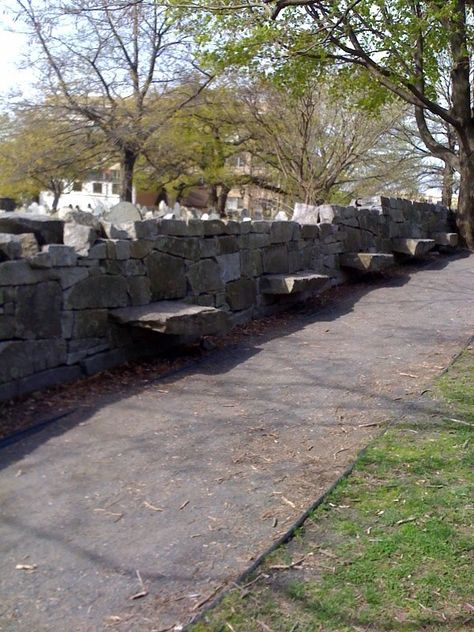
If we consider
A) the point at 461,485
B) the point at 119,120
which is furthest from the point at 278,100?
the point at 461,485

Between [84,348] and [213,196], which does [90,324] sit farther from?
[213,196]

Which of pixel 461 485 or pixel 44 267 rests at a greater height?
pixel 44 267

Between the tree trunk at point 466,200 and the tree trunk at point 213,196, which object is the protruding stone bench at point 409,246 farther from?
the tree trunk at point 213,196

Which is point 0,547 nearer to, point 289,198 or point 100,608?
point 100,608

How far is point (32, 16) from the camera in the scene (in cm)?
1983

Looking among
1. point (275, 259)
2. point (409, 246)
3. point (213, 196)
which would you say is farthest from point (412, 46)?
point (213, 196)

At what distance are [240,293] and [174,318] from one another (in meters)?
2.18

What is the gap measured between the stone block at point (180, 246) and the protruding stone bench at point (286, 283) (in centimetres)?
144

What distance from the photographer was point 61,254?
19.7 ft

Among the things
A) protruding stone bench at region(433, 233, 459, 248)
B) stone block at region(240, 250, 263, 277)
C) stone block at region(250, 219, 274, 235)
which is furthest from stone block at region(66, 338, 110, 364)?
protruding stone bench at region(433, 233, 459, 248)

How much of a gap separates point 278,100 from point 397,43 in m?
6.62

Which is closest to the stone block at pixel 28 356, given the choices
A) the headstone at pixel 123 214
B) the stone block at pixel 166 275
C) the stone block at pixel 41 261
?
the stone block at pixel 41 261

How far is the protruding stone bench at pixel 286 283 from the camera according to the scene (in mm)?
8750

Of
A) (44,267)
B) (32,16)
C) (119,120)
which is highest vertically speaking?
(32,16)
